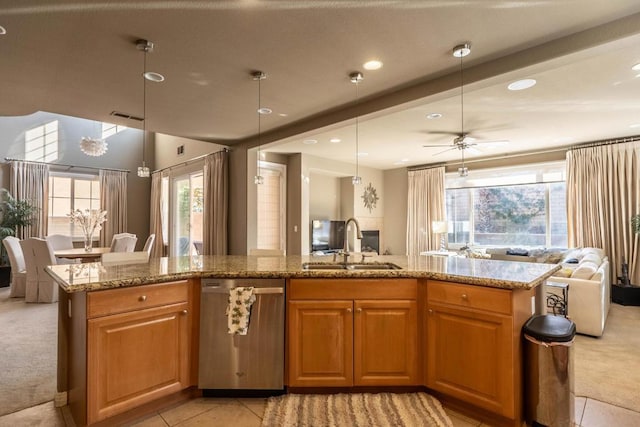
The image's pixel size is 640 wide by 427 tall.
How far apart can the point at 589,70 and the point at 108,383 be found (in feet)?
14.9

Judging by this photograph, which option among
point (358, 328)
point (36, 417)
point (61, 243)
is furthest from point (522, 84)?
point (61, 243)

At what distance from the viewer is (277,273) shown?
2262 mm

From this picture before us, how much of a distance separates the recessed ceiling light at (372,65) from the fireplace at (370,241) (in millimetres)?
5843

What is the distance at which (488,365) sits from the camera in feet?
6.51

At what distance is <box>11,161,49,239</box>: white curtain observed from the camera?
23.1 ft

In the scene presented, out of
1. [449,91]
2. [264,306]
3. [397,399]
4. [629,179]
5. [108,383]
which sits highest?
[449,91]

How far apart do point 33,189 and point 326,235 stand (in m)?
6.48

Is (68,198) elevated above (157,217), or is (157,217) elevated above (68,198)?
(68,198)

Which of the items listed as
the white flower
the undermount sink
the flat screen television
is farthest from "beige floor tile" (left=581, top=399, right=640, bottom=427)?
the white flower

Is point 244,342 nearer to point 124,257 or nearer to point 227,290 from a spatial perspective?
point 227,290

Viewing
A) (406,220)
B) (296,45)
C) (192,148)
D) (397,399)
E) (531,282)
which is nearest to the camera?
(531,282)

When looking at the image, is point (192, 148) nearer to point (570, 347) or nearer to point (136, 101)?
point (136, 101)

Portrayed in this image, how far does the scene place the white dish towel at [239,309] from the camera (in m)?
2.20

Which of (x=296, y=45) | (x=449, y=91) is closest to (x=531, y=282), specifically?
(x=449, y=91)
